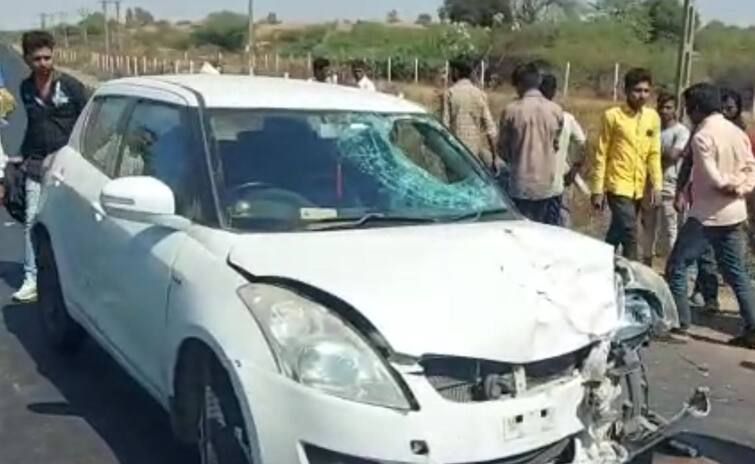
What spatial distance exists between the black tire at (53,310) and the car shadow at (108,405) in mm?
77

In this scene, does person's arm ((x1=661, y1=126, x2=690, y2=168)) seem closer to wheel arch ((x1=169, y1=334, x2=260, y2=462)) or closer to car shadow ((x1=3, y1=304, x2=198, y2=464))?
car shadow ((x1=3, y1=304, x2=198, y2=464))

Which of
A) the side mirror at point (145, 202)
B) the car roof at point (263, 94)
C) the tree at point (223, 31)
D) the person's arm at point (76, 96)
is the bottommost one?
the tree at point (223, 31)

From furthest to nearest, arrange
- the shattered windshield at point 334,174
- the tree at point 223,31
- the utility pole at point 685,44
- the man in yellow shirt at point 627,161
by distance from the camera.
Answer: the tree at point 223,31 → the utility pole at point 685,44 → the man in yellow shirt at point 627,161 → the shattered windshield at point 334,174

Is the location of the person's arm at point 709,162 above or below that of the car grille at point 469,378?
above

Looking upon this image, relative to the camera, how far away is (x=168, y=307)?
4340mm

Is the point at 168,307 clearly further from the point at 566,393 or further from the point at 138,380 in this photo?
the point at 566,393

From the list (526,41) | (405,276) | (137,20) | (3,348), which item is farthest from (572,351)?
(137,20)

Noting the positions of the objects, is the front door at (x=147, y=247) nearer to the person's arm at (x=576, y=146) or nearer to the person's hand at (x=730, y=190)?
the person's hand at (x=730, y=190)

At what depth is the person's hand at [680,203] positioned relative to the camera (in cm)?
801

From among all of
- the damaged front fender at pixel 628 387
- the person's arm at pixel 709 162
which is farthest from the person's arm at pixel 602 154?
the damaged front fender at pixel 628 387

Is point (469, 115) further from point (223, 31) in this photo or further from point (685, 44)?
point (223, 31)

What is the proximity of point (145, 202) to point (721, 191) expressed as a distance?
4086 millimetres

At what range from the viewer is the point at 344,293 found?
369cm

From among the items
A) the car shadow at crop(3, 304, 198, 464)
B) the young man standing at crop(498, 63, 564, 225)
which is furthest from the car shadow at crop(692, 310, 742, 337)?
the car shadow at crop(3, 304, 198, 464)
